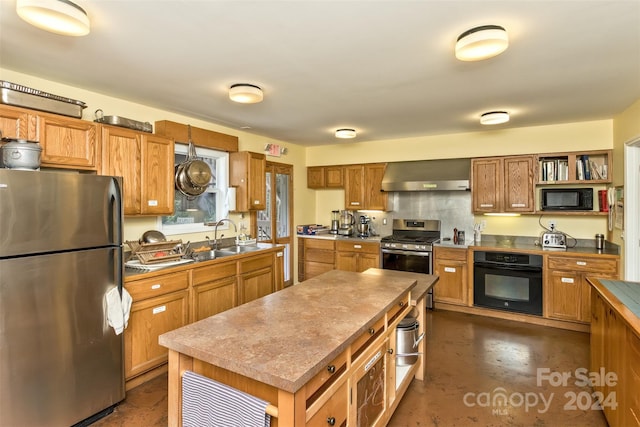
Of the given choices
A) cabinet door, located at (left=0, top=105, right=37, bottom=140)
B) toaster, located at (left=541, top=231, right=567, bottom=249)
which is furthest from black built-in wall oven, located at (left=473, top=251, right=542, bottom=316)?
cabinet door, located at (left=0, top=105, right=37, bottom=140)

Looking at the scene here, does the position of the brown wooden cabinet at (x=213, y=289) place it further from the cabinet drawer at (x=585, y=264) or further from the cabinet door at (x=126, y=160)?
the cabinet drawer at (x=585, y=264)

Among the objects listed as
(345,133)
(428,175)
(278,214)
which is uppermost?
(345,133)

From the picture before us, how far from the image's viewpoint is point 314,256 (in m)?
5.55

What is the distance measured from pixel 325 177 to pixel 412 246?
2.02 metres

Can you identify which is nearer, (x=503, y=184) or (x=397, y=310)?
(x=397, y=310)

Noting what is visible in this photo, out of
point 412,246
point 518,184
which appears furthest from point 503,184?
point 412,246

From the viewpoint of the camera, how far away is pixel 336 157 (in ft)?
18.8

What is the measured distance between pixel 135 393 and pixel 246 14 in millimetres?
2858

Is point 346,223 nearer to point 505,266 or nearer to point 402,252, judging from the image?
point 402,252

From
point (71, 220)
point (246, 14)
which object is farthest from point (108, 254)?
point (246, 14)

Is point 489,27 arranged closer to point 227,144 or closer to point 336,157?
point 227,144

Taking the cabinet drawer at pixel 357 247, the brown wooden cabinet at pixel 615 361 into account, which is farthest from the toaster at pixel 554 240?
the cabinet drawer at pixel 357 247

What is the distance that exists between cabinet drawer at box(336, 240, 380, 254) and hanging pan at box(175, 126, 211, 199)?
2.42 m

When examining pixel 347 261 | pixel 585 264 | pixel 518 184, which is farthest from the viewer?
pixel 347 261
